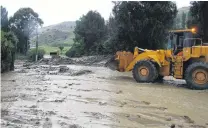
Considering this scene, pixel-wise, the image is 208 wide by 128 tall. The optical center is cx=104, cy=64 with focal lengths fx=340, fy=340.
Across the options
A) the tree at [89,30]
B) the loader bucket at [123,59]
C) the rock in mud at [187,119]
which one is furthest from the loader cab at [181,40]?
the tree at [89,30]

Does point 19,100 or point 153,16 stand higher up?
point 153,16

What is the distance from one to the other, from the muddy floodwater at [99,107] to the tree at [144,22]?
16680 mm

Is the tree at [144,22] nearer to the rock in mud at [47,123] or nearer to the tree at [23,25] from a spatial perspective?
the rock in mud at [47,123]

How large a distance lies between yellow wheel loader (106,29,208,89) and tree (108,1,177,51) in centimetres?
1384

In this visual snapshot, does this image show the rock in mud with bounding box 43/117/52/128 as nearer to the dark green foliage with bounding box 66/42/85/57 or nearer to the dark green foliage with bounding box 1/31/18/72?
the dark green foliage with bounding box 1/31/18/72

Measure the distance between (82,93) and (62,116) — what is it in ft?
11.6

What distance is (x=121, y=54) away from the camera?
15.6m

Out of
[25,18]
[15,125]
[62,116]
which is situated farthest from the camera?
[25,18]

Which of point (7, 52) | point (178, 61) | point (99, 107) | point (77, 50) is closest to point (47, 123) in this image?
point (99, 107)

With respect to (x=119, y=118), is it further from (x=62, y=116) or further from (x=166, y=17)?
(x=166, y=17)

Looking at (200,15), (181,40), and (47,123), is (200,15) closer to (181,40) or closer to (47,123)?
(181,40)

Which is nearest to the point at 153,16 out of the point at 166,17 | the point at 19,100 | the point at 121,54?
the point at 166,17

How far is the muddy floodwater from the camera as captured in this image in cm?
702

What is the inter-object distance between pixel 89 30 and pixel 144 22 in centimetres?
1807
